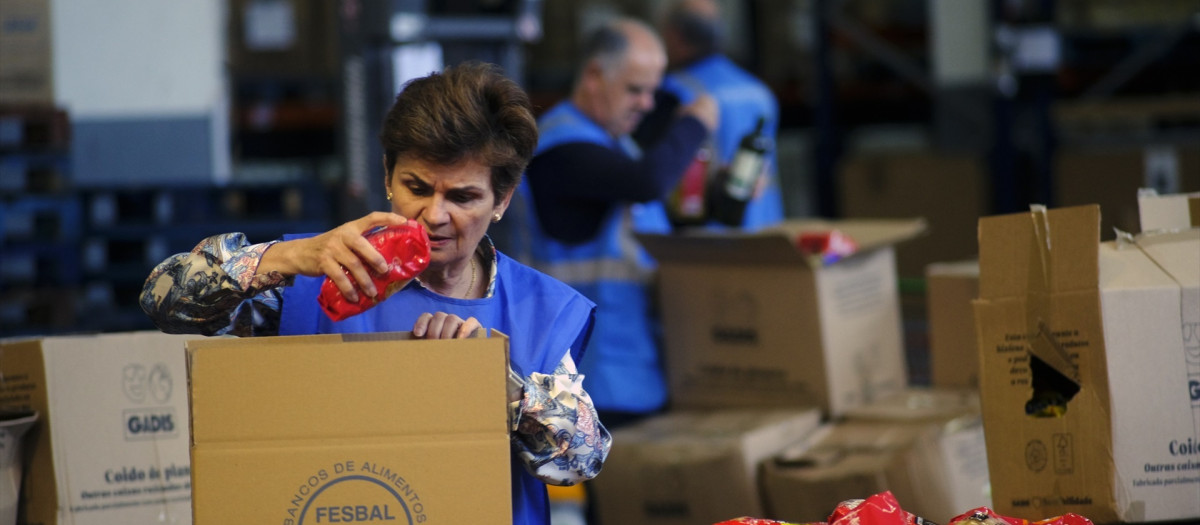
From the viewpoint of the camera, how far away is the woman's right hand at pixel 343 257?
170cm

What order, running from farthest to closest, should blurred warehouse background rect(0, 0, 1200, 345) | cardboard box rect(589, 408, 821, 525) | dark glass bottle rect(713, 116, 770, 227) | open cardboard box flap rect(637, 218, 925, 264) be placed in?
blurred warehouse background rect(0, 0, 1200, 345), dark glass bottle rect(713, 116, 770, 227), open cardboard box flap rect(637, 218, 925, 264), cardboard box rect(589, 408, 821, 525)

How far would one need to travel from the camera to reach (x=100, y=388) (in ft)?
7.39

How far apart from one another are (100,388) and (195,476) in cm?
75

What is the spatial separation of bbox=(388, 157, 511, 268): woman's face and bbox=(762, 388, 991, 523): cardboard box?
1.47m

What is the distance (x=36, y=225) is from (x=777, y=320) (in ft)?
10.0

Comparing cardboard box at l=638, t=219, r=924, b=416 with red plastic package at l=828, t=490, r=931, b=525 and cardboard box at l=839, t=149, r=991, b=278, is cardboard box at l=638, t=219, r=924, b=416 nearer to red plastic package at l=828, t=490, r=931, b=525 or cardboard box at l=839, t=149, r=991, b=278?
red plastic package at l=828, t=490, r=931, b=525

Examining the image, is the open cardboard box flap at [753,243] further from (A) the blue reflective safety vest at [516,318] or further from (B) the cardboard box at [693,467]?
(A) the blue reflective safety vest at [516,318]

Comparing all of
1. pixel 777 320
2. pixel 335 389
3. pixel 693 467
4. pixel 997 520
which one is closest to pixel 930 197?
pixel 777 320

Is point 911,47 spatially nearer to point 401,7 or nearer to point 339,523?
point 401,7

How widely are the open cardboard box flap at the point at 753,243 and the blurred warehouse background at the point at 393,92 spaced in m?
0.68

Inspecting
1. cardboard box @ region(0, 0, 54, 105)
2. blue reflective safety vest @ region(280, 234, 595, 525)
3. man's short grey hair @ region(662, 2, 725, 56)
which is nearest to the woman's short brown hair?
blue reflective safety vest @ region(280, 234, 595, 525)

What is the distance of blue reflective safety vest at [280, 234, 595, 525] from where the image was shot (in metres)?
1.95

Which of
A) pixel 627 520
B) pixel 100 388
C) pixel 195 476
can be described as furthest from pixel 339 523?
pixel 627 520

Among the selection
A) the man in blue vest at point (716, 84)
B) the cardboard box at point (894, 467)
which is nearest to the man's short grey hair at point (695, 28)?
the man in blue vest at point (716, 84)
